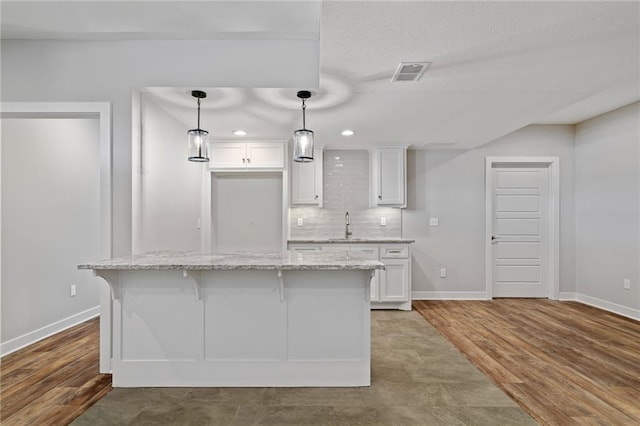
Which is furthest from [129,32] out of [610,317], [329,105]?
[610,317]

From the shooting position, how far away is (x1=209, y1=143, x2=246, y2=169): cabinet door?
480 centimetres

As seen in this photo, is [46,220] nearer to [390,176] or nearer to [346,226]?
[346,226]

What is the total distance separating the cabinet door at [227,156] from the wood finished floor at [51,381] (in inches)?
97.8

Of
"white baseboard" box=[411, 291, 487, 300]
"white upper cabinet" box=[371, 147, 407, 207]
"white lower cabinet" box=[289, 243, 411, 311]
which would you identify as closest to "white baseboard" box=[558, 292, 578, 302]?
"white baseboard" box=[411, 291, 487, 300]

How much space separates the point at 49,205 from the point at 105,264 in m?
2.07

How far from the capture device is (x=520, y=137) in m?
5.14

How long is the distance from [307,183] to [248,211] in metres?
0.98

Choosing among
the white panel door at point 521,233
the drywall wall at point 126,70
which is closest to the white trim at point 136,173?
the drywall wall at point 126,70

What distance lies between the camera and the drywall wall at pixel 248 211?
514cm

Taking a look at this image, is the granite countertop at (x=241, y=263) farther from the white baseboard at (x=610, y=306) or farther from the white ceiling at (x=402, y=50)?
the white baseboard at (x=610, y=306)

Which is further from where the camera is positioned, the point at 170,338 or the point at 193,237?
the point at 193,237

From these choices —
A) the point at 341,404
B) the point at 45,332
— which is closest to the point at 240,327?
the point at 341,404

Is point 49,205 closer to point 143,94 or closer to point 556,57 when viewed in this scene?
point 143,94

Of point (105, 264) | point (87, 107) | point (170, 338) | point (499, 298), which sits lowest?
point (499, 298)
